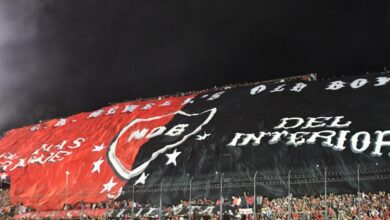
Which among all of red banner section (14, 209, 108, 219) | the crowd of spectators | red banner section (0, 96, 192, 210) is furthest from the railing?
red banner section (0, 96, 192, 210)

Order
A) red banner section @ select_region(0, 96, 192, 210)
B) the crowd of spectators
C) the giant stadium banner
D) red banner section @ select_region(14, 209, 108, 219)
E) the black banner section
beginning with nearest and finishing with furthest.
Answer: the crowd of spectators
the black banner section
the giant stadium banner
red banner section @ select_region(14, 209, 108, 219)
red banner section @ select_region(0, 96, 192, 210)

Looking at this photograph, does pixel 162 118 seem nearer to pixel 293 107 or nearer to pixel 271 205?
pixel 293 107

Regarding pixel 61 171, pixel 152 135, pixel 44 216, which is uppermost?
pixel 152 135

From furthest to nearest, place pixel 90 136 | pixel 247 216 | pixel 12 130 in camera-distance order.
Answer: pixel 12 130, pixel 90 136, pixel 247 216

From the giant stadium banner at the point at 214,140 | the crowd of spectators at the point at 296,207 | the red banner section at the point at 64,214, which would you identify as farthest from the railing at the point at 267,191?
the red banner section at the point at 64,214

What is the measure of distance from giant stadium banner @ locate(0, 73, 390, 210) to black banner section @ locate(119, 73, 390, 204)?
0.30ft

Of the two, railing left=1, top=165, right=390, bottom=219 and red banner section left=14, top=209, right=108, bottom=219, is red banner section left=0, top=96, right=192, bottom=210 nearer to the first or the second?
red banner section left=14, top=209, right=108, bottom=219

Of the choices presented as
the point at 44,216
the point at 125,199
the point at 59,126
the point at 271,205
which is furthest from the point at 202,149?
the point at 59,126

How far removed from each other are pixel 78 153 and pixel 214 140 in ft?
53.1

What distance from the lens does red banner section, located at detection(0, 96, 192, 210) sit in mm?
46219

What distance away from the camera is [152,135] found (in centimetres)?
4928

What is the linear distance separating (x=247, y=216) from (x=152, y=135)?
18357 mm

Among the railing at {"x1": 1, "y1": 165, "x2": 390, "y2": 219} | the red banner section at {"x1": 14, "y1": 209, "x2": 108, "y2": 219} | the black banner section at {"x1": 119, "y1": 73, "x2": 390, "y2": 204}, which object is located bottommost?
the red banner section at {"x1": 14, "y1": 209, "x2": 108, "y2": 219}

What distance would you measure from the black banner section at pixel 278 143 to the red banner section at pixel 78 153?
8.86 ft
